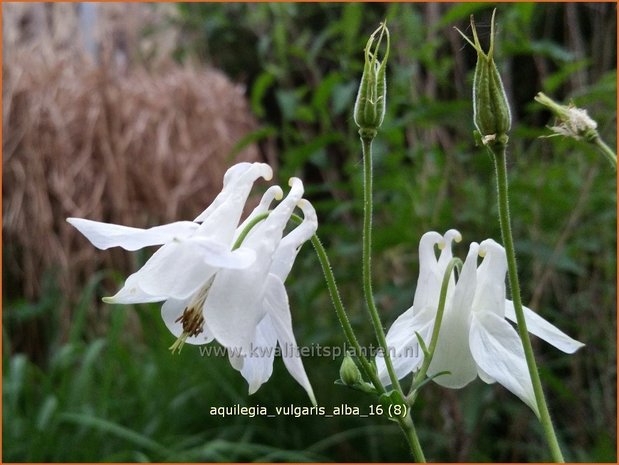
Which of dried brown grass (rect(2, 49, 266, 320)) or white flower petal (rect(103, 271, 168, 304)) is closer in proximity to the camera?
white flower petal (rect(103, 271, 168, 304))

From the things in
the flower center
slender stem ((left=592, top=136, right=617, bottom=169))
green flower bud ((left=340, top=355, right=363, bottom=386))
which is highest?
slender stem ((left=592, top=136, right=617, bottom=169))

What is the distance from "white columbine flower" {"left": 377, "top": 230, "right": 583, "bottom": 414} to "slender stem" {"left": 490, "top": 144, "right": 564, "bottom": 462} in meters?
0.06

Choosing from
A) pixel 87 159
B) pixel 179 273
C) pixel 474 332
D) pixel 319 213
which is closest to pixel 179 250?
pixel 179 273

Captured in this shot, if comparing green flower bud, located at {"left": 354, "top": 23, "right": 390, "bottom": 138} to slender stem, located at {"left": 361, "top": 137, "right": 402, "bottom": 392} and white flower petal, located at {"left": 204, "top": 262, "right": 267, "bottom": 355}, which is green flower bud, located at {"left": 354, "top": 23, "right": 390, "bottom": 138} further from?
white flower petal, located at {"left": 204, "top": 262, "right": 267, "bottom": 355}

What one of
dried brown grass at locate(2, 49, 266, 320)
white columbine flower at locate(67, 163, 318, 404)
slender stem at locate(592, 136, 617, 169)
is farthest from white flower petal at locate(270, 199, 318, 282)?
dried brown grass at locate(2, 49, 266, 320)

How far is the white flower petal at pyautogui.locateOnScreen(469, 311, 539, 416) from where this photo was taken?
568 mm

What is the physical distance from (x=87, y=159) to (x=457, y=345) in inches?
94.5

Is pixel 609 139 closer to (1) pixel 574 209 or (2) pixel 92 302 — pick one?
(1) pixel 574 209

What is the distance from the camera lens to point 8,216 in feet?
8.61

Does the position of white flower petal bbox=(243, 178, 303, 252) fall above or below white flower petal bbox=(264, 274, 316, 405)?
above

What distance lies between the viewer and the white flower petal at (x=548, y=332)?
1.92ft

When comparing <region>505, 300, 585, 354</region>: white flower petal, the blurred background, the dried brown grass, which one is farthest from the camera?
the dried brown grass

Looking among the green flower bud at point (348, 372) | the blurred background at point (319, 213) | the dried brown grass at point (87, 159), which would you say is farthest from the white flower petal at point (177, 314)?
the dried brown grass at point (87, 159)

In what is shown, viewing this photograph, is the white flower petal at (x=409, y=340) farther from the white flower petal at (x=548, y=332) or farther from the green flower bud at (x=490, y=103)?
the green flower bud at (x=490, y=103)
